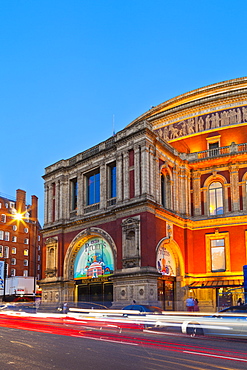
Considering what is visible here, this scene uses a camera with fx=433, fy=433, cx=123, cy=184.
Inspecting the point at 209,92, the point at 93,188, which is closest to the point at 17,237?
the point at 93,188

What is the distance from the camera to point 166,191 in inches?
1598

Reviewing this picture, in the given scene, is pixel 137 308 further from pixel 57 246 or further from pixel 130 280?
pixel 57 246

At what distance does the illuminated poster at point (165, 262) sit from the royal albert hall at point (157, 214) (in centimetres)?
9

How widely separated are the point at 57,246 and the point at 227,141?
20298 millimetres

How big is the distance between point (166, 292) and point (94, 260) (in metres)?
7.41

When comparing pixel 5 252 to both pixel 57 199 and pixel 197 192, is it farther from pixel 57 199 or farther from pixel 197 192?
pixel 197 192

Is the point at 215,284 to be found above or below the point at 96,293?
above

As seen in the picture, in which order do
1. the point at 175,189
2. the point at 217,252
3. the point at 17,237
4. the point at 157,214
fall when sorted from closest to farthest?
the point at 157,214, the point at 217,252, the point at 175,189, the point at 17,237

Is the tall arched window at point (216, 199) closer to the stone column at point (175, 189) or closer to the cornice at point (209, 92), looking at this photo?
the stone column at point (175, 189)

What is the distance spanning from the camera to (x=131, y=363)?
12078 mm

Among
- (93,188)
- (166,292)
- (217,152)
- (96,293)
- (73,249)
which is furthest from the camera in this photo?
(93,188)

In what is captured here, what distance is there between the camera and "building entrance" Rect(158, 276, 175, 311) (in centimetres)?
3625

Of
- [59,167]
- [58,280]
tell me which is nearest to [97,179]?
[59,167]

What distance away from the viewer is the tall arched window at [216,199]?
4103cm
